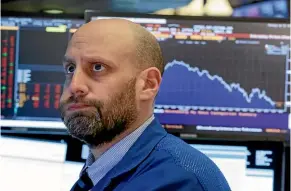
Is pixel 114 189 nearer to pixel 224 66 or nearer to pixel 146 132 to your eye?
pixel 146 132

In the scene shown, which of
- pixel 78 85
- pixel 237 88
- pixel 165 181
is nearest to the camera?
pixel 165 181

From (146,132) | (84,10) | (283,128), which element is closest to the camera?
(146,132)

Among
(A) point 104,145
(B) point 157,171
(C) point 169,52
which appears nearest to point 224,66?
(C) point 169,52

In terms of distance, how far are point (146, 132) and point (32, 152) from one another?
1015 mm

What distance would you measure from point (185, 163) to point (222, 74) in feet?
3.36

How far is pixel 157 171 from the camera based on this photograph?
1.01 meters

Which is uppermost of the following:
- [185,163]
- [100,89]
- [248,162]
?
[100,89]

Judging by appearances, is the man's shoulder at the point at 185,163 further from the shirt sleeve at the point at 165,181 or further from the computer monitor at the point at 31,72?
the computer monitor at the point at 31,72

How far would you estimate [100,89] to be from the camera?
1145 millimetres

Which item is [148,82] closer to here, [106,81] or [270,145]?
[106,81]

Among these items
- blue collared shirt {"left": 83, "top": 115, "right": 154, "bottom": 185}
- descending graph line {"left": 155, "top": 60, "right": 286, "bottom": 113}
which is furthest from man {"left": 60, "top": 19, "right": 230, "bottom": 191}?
descending graph line {"left": 155, "top": 60, "right": 286, "bottom": 113}

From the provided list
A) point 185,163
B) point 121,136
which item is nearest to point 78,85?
point 121,136

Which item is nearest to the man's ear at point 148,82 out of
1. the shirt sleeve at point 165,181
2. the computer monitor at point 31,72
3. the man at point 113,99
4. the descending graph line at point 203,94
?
the man at point 113,99

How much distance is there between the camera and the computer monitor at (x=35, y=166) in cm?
202
